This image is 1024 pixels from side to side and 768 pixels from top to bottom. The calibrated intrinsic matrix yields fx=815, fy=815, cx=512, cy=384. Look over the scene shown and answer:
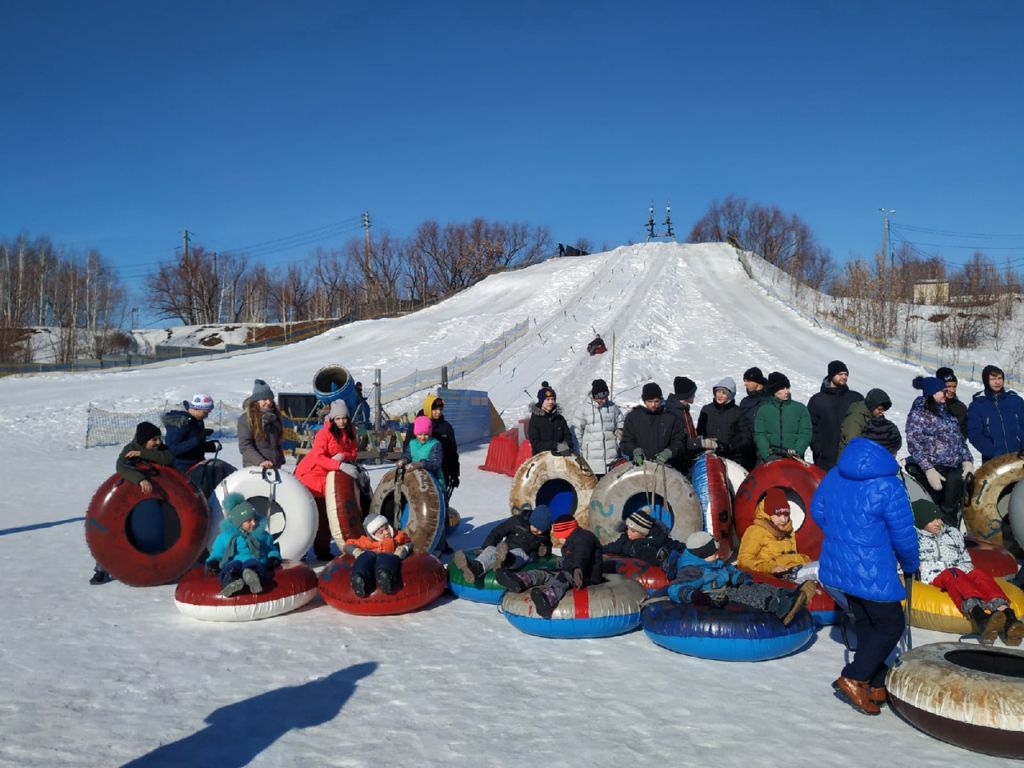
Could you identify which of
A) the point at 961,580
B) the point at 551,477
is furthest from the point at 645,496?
the point at 961,580

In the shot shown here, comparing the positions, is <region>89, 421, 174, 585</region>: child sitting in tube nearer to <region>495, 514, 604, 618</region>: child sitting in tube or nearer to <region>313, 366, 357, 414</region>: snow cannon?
<region>495, 514, 604, 618</region>: child sitting in tube

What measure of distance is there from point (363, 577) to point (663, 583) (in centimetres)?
242

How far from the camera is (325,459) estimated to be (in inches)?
320

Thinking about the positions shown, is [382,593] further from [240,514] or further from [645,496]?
[645,496]

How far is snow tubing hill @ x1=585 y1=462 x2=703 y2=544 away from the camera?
7523 millimetres

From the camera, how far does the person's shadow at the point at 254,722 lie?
398 centimetres

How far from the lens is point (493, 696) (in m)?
4.84

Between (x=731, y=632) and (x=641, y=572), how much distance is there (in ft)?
4.73

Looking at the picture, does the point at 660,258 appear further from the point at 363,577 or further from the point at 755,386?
the point at 363,577

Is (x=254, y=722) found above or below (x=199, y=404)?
below

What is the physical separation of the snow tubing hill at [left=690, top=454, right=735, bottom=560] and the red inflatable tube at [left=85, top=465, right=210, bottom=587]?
454 cm

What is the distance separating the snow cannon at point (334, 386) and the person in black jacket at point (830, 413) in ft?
38.2

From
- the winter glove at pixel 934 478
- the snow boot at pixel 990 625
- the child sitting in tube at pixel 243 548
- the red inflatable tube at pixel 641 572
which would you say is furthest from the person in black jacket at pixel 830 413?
the child sitting in tube at pixel 243 548

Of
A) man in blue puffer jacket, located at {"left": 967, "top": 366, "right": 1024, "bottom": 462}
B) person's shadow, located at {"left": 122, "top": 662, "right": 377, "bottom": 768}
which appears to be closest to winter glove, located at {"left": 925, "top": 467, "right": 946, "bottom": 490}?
man in blue puffer jacket, located at {"left": 967, "top": 366, "right": 1024, "bottom": 462}
